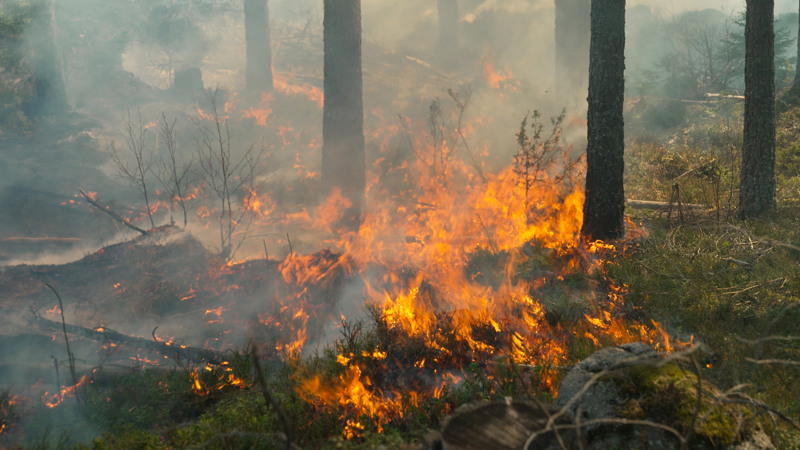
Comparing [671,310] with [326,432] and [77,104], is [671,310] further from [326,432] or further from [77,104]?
[77,104]

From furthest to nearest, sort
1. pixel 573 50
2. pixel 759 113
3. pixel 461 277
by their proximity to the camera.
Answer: pixel 573 50 < pixel 759 113 < pixel 461 277

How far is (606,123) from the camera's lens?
22.7 feet

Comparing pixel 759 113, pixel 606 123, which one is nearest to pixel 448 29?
pixel 759 113

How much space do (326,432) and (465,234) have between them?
5132mm

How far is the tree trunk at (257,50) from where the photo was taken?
1616 centimetres

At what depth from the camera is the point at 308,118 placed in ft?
49.4

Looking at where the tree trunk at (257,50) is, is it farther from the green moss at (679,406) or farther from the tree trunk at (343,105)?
the green moss at (679,406)

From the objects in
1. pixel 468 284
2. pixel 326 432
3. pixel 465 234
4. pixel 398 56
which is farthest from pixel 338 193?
pixel 398 56

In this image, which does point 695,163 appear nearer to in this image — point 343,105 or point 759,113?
point 759,113

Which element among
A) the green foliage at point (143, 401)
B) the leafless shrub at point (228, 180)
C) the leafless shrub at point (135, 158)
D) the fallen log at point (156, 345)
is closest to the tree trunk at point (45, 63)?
the leafless shrub at point (135, 158)

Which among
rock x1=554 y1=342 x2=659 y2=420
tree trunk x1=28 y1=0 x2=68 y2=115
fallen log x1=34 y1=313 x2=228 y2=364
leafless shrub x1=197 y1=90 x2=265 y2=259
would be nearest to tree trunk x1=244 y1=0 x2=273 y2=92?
leafless shrub x1=197 y1=90 x2=265 y2=259

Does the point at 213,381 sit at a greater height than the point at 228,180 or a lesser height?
lesser

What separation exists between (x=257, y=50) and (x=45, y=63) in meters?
6.10

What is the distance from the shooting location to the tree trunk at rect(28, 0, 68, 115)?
1323 centimetres
